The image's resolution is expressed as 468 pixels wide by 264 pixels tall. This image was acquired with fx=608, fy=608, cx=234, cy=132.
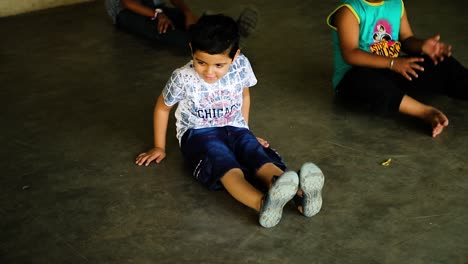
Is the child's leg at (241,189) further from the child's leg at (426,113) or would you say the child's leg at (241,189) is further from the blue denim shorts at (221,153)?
the child's leg at (426,113)

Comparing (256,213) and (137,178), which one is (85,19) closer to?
(137,178)

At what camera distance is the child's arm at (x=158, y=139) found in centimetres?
209

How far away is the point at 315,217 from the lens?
184 cm

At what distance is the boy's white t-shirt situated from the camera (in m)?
2.02

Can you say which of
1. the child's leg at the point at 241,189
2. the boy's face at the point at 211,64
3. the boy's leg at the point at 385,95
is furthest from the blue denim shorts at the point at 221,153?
the boy's leg at the point at 385,95

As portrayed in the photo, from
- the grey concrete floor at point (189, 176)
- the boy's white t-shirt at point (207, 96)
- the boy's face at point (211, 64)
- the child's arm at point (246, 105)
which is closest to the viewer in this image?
the grey concrete floor at point (189, 176)

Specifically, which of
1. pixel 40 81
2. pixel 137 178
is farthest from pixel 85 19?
pixel 137 178

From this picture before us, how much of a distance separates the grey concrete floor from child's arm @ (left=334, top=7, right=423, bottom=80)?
0.22m

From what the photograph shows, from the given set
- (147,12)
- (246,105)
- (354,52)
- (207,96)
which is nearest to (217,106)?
(207,96)

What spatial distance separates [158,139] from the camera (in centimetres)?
216

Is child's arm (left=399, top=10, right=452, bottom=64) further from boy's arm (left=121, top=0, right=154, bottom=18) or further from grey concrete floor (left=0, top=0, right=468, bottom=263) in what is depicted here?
boy's arm (left=121, top=0, right=154, bottom=18)

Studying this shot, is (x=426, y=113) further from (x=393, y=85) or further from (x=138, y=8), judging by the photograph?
(x=138, y=8)

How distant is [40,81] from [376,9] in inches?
63.9

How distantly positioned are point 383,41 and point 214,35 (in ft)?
3.13
